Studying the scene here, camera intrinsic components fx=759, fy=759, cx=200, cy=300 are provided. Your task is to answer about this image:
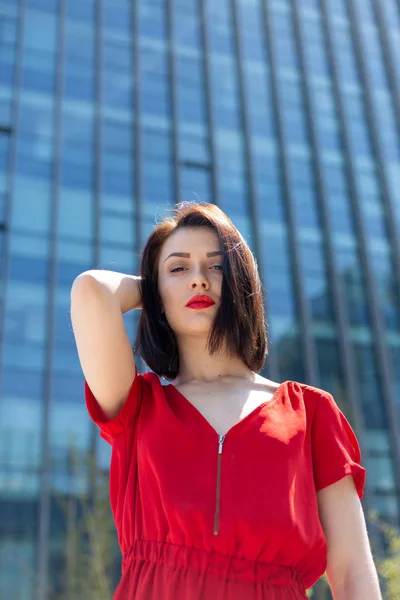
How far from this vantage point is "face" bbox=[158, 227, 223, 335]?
78.3 inches

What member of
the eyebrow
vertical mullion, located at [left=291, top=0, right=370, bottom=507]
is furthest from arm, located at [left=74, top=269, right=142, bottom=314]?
vertical mullion, located at [left=291, top=0, right=370, bottom=507]

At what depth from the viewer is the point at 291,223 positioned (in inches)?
954

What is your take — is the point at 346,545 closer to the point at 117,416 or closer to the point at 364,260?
the point at 117,416

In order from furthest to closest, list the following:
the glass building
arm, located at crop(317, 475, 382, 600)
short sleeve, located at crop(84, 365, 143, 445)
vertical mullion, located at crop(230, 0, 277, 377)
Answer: vertical mullion, located at crop(230, 0, 277, 377) < the glass building < short sleeve, located at crop(84, 365, 143, 445) < arm, located at crop(317, 475, 382, 600)

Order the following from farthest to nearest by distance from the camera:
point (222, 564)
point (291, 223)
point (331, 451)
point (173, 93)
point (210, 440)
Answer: point (173, 93) < point (291, 223) < point (331, 451) < point (210, 440) < point (222, 564)

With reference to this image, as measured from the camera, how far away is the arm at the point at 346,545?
70.6 inches

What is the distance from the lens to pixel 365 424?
72.9ft

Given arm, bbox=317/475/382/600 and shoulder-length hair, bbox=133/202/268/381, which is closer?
arm, bbox=317/475/382/600

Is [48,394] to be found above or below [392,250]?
below

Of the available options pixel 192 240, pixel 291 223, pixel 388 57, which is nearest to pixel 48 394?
pixel 291 223

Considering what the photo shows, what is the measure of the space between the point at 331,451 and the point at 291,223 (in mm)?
22658

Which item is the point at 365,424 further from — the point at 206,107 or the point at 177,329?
the point at 177,329

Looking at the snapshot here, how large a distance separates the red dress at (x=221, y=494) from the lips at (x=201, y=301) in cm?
24

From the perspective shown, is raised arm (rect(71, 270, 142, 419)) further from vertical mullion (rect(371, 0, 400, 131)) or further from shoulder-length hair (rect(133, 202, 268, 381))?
vertical mullion (rect(371, 0, 400, 131))
